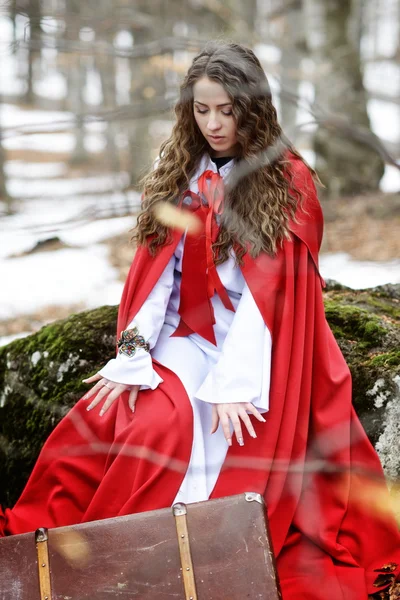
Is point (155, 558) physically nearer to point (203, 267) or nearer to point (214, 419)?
point (214, 419)

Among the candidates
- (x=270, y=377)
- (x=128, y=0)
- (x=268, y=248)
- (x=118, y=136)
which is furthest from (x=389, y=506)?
(x=128, y=0)

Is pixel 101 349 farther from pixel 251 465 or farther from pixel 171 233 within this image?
pixel 251 465

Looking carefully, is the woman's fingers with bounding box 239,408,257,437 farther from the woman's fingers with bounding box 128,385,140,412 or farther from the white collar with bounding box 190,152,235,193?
the white collar with bounding box 190,152,235,193

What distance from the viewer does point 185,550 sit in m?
1.92

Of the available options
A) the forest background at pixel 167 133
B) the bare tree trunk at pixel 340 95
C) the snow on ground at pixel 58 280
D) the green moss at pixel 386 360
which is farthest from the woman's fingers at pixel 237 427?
the bare tree trunk at pixel 340 95

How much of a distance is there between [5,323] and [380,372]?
152 inches

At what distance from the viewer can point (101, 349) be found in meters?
3.06

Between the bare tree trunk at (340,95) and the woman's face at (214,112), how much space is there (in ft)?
17.2

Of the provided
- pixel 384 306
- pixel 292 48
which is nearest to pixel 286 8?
pixel 292 48

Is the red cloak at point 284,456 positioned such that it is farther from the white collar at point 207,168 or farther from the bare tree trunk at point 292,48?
the bare tree trunk at point 292,48

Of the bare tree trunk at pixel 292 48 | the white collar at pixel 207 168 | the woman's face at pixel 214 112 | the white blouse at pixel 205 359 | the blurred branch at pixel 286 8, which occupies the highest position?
the blurred branch at pixel 286 8

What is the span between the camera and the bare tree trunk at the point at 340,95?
7410 millimetres

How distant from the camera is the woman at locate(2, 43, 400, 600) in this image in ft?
6.98

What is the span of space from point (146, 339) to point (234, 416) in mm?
430
